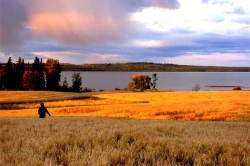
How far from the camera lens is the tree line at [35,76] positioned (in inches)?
4301

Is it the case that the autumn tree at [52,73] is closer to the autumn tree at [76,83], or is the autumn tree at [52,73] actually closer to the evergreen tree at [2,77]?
the autumn tree at [76,83]

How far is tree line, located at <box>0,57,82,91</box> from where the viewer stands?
4301 inches

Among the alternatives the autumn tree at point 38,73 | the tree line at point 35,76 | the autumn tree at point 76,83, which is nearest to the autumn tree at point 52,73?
the tree line at point 35,76

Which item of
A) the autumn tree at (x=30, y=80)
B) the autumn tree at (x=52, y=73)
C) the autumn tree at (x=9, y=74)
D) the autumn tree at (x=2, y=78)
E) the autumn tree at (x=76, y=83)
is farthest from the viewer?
the autumn tree at (x=76, y=83)

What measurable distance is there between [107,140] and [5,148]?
2.04 meters

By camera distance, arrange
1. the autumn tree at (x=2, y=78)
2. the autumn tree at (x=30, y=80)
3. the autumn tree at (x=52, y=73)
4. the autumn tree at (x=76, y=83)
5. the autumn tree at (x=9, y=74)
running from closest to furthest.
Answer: the autumn tree at (x=30, y=80), the autumn tree at (x=9, y=74), the autumn tree at (x=52, y=73), the autumn tree at (x=2, y=78), the autumn tree at (x=76, y=83)

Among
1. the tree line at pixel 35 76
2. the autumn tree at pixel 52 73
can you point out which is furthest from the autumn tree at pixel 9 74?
the autumn tree at pixel 52 73

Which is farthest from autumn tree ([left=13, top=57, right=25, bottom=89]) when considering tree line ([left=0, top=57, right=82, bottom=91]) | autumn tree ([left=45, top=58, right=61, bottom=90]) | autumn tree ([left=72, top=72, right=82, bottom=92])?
autumn tree ([left=72, top=72, right=82, bottom=92])

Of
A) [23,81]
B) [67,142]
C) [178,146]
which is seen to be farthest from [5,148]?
[23,81]

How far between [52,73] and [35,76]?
658 centimetres

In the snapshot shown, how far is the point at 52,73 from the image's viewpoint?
111312 mm

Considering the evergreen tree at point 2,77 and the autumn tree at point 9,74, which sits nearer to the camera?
the autumn tree at point 9,74

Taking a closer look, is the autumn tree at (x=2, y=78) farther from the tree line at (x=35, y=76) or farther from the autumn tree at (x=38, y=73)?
the autumn tree at (x=38, y=73)

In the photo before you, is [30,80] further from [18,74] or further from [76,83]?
[76,83]
